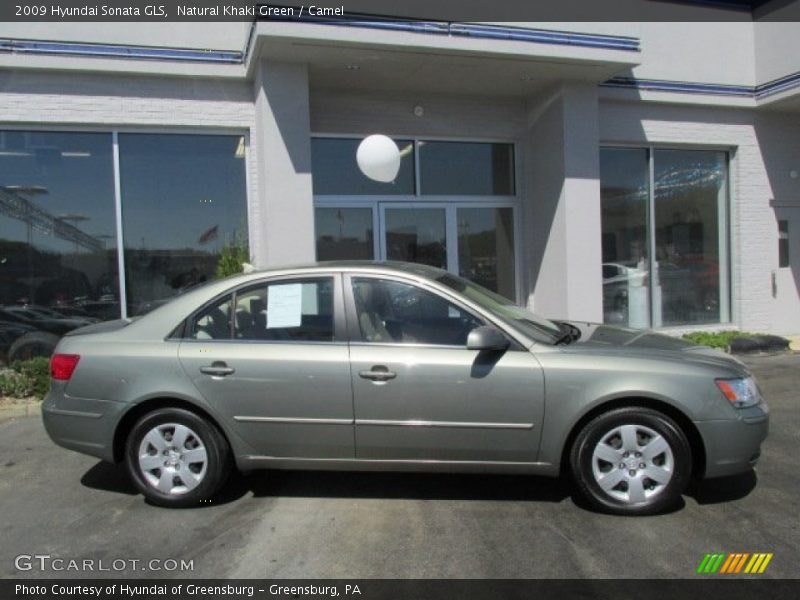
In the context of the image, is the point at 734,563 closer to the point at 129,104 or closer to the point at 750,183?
the point at 129,104

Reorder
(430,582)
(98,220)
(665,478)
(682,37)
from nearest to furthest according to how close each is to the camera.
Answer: (430,582), (665,478), (98,220), (682,37)

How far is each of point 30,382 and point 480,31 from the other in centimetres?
642

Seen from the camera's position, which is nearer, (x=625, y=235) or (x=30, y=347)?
(x=30, y=347)

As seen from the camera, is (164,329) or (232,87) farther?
(232,87)

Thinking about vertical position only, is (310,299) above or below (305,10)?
below

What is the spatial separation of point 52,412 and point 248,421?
1.38 m

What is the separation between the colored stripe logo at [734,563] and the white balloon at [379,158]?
18.6 ft

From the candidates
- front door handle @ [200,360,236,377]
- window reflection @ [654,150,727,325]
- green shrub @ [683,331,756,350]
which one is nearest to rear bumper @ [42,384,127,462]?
front door handle @ [200,360,236,377]

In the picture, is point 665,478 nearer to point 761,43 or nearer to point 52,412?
point 52,412

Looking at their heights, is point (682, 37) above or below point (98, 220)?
above

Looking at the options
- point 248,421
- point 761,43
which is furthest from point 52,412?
point 761,43

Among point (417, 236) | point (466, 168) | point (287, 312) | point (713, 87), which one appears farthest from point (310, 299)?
point (713, 87)

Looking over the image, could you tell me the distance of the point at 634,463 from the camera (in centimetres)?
388

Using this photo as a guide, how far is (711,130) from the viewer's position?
1031cm
